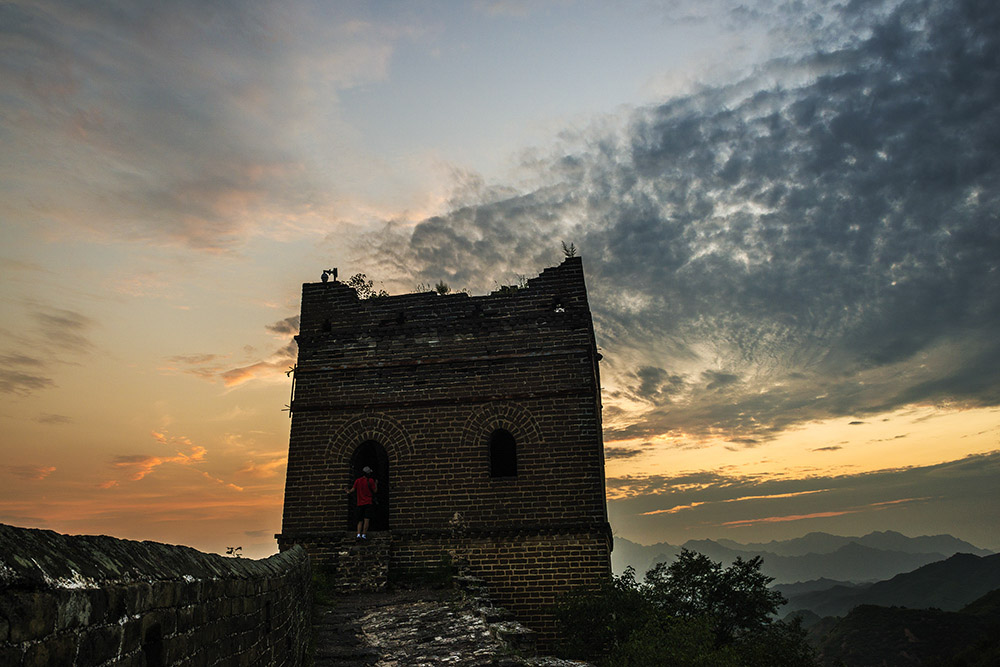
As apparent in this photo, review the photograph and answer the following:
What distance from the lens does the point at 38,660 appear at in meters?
1.97

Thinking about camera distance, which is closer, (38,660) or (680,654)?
(38,660)

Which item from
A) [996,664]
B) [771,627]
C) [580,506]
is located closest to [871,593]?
[996,664]

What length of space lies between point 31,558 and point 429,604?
10.1 metres

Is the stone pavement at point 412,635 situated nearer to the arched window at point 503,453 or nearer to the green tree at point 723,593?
the arched window at point 503,453

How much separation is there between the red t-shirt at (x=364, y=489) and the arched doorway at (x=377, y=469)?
92 cm

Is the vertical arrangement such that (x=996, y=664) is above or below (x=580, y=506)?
below

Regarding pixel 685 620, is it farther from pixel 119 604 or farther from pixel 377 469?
pixel 119 604

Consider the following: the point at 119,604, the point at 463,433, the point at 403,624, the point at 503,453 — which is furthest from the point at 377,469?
the point at 119,604

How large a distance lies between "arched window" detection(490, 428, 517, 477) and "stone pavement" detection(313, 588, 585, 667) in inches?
128

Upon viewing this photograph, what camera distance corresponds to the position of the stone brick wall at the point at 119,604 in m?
1.94

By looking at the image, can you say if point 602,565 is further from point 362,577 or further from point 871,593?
point 871,593

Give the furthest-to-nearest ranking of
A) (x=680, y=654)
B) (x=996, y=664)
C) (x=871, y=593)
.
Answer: (x=871, y=593) → (x=996, y=664) → (x=680, y=654)

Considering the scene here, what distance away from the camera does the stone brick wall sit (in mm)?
1937

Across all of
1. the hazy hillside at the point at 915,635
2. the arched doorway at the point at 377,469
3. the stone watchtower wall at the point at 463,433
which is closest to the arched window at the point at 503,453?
the stone watchtower wall at the point at 463,433
